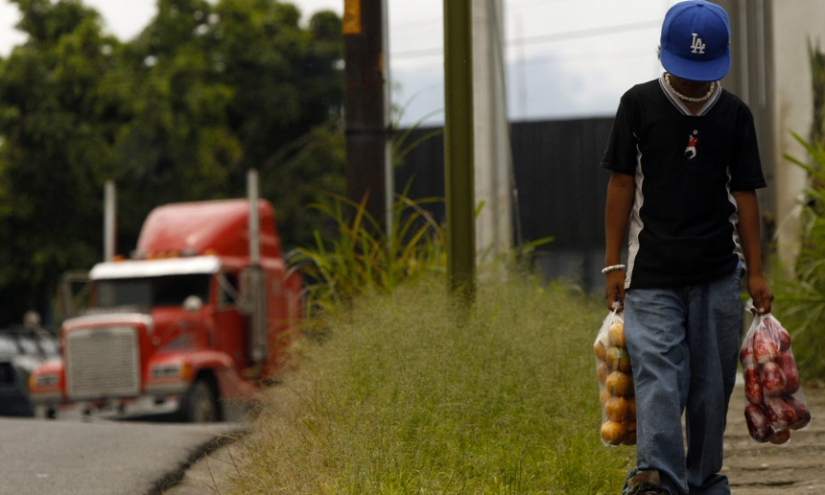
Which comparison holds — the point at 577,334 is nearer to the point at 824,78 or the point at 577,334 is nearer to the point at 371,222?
the point at 371,222

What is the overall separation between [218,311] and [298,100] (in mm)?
17102

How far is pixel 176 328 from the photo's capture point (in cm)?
1680

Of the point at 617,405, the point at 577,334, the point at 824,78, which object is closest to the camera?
the point at 617,405

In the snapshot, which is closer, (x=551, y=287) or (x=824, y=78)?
(x=551, y=287)

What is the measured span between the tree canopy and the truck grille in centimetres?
1373

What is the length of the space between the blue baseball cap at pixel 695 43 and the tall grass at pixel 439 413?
1598 millimetres

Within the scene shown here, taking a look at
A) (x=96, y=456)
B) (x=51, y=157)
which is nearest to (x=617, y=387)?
(x=96, y=456)

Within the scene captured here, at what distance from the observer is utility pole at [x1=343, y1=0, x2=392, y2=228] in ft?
32.7

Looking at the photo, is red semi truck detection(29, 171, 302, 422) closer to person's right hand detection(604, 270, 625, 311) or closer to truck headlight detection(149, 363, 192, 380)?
truck headlight detection(149, 363, 192, 380)

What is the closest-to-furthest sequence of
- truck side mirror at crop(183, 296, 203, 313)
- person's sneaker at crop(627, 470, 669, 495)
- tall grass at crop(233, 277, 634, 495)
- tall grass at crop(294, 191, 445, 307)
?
person's sneaker at crop(627, 470, 669, 495) < tall grass at crop(233, 277, 634, 495) < tall grass at crop(294, 191, 445, 307) < truck side mirror at crop(183, 296, 203, 313)

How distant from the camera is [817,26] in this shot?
10.8 meters

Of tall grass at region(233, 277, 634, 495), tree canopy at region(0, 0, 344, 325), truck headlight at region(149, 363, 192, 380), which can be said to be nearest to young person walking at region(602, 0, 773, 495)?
tall grass at region(233, 277, 634, 495)

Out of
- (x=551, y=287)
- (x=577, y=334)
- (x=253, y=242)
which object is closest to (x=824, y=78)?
(x=551, y=287)

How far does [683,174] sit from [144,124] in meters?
27.4
